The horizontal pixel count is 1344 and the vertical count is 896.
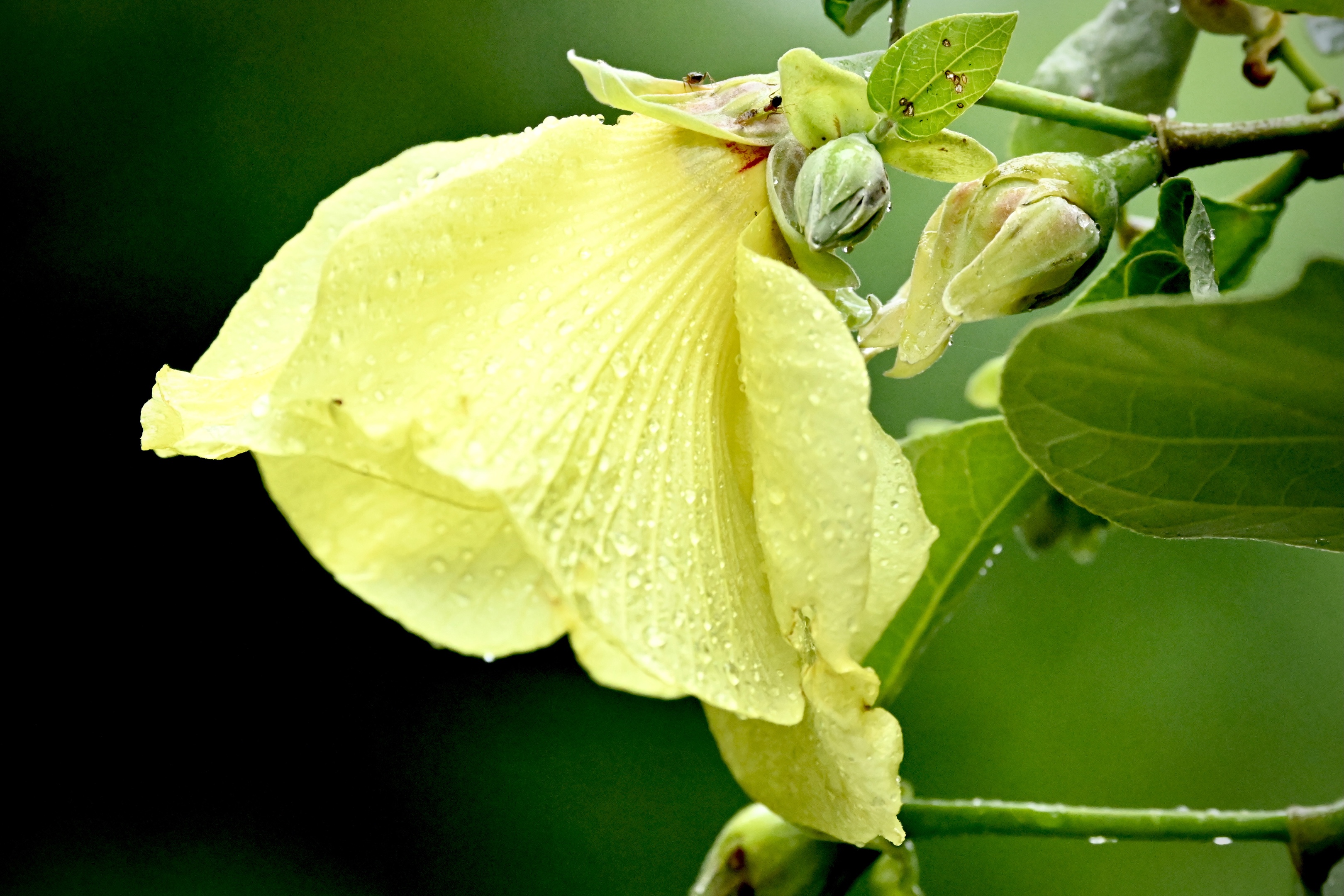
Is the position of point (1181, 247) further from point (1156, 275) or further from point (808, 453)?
point (808, 453)

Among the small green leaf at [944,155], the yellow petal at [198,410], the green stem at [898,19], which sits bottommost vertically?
the yellow petal at [198,410]

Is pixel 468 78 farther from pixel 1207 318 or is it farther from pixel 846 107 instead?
pixel 1207 318

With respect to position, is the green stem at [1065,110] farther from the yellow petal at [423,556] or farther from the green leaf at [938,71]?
the yellow petal at [423,556]

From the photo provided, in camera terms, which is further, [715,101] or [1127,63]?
[1127,63]

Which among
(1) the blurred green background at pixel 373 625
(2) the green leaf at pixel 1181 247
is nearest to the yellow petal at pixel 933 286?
(2) the green leaf at pixel 1181 247

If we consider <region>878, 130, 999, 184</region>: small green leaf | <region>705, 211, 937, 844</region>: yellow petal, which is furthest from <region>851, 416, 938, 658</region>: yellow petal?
<region>878, 130, 999, 184</region>: small green leaf

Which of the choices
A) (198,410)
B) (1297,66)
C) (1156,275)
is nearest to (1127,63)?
(1297,66)

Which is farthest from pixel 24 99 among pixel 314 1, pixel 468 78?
pixel 468 78
